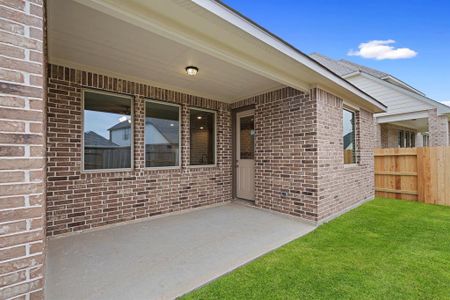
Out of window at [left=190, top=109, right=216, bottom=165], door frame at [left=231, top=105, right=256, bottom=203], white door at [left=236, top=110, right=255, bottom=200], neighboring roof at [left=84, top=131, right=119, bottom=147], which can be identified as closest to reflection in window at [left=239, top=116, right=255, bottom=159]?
white door at [left=236, top=110, right=255, bottom=200]

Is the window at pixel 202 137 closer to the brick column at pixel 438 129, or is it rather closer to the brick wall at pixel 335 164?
the brick wall at pixel 335 164

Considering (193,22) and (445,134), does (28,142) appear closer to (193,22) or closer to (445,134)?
(193,22)

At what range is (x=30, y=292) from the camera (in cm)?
138

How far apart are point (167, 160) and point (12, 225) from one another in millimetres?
3583

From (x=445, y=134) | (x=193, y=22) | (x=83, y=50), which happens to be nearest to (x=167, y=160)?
(x=83, y=50)

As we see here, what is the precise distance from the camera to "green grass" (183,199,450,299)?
2178 mm

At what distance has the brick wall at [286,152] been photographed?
173 inches

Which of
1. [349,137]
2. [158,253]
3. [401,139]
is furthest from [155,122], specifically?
[401,139]

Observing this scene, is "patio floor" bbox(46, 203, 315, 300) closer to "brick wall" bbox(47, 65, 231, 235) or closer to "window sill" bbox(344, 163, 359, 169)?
"brick wall" bbox(47, 65, 231, 235)

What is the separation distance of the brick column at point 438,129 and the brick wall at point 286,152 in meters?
7.31

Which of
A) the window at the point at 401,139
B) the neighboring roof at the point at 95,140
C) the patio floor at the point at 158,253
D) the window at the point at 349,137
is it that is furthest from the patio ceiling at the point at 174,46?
the window at the point at 401,139

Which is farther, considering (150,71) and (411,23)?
(411,23)

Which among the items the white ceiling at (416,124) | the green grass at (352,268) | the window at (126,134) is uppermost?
the white ceiling at (416,124)

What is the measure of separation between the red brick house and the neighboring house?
373 centimetres
